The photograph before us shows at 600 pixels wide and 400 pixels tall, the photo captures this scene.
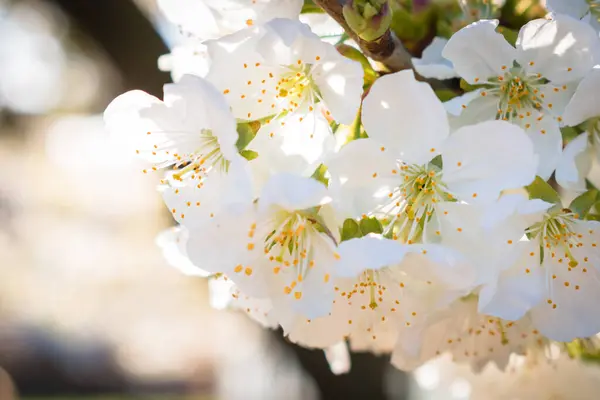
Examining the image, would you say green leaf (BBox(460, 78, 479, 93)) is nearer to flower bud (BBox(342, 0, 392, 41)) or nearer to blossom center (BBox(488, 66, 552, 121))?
blossom center (BBox(488, 66, 552, 121))

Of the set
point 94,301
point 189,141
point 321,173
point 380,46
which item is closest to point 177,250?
point 189,141

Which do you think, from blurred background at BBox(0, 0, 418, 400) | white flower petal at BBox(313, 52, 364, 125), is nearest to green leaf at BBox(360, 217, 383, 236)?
white flower petal at BBox(313, 52, 364, 125)

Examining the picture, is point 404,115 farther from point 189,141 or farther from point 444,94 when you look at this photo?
point 189,141

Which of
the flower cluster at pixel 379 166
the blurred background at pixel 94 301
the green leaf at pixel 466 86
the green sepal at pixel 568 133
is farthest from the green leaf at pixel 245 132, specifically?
the blurred background at pixel 94 301

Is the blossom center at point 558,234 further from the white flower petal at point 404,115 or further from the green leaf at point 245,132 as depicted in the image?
the green leaf at point 245,132

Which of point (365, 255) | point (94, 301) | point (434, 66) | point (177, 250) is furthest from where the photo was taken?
point (94, 301)

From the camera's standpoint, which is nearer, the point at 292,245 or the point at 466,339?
the point at 292,245

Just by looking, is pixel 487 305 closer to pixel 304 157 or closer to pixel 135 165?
pixel 304 157
